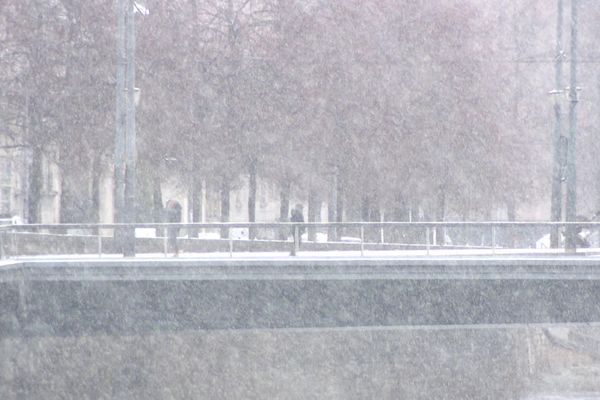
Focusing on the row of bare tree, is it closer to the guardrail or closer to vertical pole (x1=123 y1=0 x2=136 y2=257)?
vertical pole (x1=123 y1=0 x2=136 y2=257)

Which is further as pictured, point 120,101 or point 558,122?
point 558,122

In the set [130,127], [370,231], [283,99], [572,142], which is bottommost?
[370,231]

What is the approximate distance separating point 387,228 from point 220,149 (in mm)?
13554

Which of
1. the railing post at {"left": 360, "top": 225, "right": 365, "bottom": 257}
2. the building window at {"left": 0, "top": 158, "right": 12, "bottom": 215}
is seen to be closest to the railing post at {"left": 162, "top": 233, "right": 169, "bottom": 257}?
the railing post at {"left": 360, "top": 225, "right": 365, "bottom": 257}

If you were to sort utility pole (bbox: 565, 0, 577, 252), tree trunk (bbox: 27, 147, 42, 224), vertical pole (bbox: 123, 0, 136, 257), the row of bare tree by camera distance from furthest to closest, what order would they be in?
the row of bare tree → tree trunk (bbox: 27, 147, 42, 224) → utility pole (bbox: 565, 0, 577, 252) → vertical pole (bbox: 123, 0, 136, 257)

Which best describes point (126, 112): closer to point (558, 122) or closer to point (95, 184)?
point (558, 122)

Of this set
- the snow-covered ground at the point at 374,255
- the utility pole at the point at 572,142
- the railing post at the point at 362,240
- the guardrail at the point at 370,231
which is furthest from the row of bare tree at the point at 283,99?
the railing post at the point at 362,240

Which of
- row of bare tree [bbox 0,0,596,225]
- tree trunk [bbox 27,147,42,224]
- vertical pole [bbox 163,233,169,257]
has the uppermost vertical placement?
row of bare tree [bbox 0,0,596,225]

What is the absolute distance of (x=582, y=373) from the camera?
25.8m

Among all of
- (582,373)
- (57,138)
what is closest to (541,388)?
(582,373)

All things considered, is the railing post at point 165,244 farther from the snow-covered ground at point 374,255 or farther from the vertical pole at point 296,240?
the vertical pole at point 296,240

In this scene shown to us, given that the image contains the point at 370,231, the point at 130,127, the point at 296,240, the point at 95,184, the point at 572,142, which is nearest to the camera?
the point at 296,240

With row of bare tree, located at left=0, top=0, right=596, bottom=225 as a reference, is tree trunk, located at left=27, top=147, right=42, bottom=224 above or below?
below

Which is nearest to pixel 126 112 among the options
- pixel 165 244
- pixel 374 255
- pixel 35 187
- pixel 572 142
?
pixel 165 244
